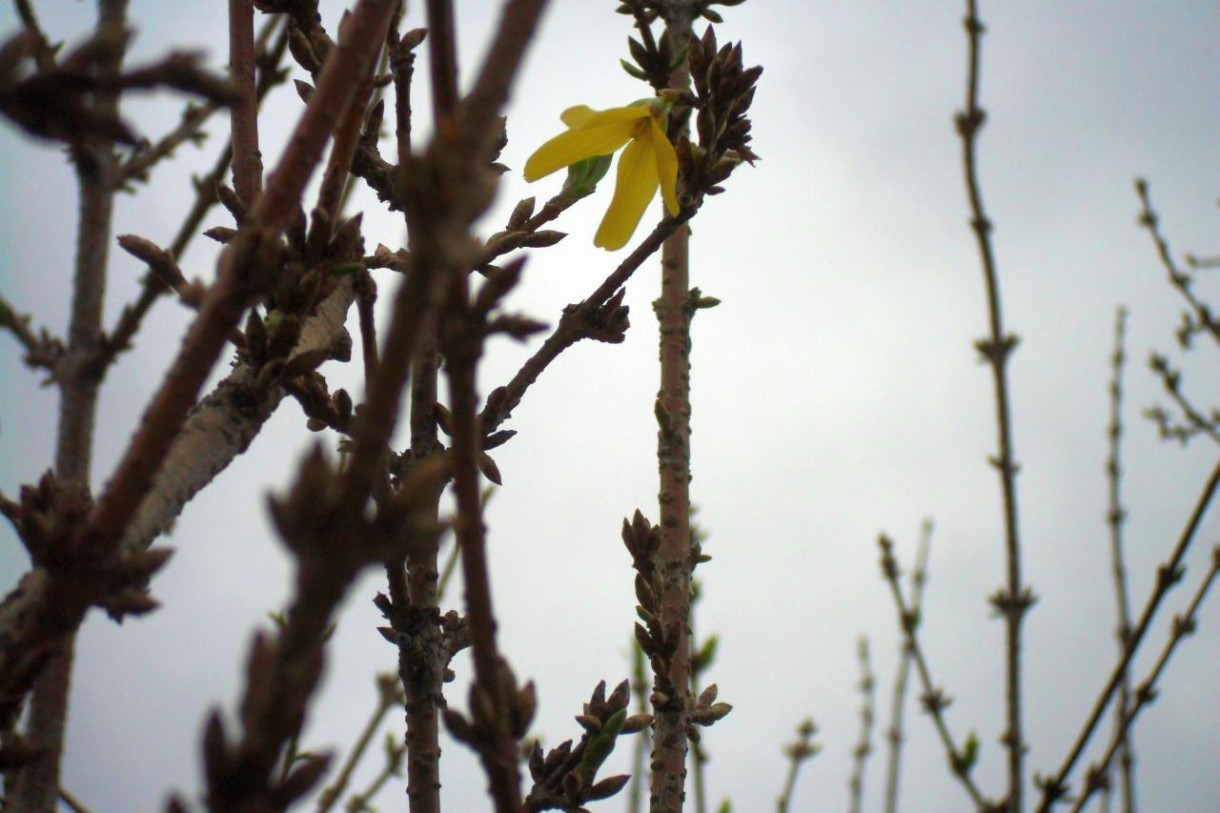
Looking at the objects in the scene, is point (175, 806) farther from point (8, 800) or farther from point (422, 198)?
point (8, 800)

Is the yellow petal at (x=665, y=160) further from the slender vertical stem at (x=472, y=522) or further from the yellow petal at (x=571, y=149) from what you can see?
the slender vertical stem at (x=472, y=522)

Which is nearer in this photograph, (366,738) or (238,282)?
(238,282)

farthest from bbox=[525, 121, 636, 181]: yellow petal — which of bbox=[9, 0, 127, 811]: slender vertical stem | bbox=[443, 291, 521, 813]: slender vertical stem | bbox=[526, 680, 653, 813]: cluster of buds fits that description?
bbox=[443, 291, 521, 813]: slender vertical stem

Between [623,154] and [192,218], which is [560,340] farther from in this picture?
[192,218]

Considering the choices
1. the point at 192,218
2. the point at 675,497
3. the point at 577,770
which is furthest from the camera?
the point at 192,218

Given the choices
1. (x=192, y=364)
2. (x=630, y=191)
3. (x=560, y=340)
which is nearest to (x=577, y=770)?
(x=560, y=340)

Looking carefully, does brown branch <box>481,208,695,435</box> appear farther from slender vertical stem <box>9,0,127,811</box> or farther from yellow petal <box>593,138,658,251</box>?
slender vertical stem <box>9,0,127,811</box>
